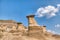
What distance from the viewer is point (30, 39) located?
29594mm

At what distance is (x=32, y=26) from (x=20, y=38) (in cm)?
382

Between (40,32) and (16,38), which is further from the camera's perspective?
(40,32)

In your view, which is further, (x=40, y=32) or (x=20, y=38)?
(x=40, y=32)

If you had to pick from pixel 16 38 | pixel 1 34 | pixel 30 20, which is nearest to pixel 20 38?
pixel 16 38

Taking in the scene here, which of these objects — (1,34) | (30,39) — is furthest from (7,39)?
(30,39)

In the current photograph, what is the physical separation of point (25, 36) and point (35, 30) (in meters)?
2.20

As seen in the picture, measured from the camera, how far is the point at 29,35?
1192 inches

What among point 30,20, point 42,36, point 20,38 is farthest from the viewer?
point 30,20

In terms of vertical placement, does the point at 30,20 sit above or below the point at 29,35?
above

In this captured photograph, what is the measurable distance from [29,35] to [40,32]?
1.95 m

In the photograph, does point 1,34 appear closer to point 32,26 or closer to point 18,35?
point 18,35

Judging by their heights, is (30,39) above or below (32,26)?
below

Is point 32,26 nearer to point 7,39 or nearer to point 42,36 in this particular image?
point 42,36

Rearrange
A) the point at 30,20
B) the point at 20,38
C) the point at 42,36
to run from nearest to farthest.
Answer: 1. the point at 20,38
2. the point at 42,36
3. the point at 30,20
